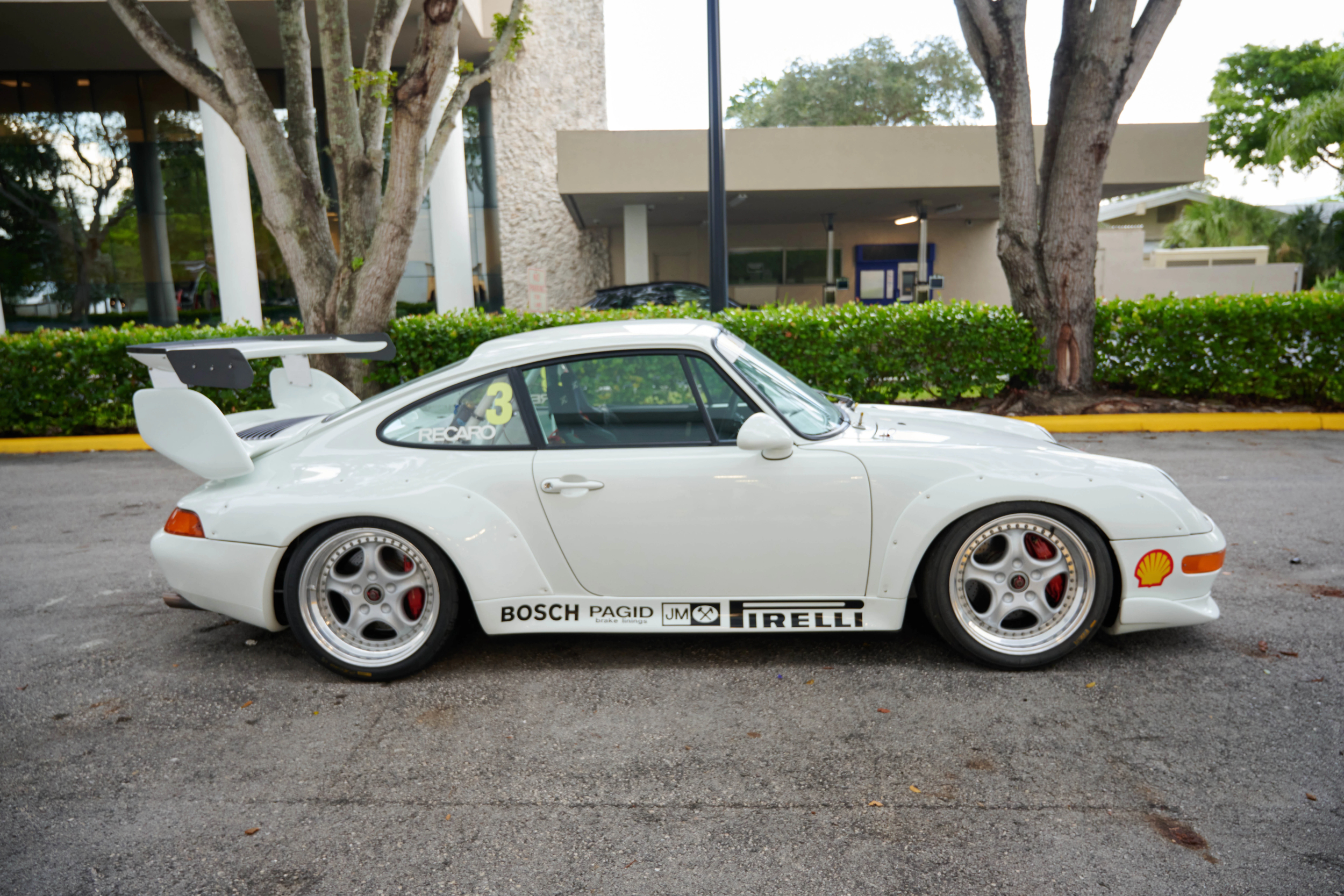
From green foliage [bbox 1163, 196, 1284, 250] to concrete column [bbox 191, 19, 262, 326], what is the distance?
30.1 meters

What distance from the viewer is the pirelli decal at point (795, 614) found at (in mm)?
3479

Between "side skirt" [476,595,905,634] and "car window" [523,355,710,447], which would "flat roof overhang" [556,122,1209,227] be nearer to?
"car window" [523,355,710,447]

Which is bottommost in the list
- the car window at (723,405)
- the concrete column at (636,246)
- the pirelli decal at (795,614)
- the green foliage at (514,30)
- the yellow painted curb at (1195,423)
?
the pirelli decal at (795,614)

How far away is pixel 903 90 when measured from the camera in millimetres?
41500

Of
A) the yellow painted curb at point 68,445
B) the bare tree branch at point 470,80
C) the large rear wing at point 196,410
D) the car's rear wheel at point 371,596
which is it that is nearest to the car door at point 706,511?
the car's rear wheel at point 371,596

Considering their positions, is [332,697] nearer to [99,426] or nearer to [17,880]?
[17,880]

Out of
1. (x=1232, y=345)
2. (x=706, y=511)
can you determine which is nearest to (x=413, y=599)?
(x=706, y=511)

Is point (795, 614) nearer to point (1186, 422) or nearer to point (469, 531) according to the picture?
point (469, 531)

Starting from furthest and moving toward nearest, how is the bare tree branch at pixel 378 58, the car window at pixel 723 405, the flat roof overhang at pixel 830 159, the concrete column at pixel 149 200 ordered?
the concrete column at pixel 149 200, the flat roof overhang at pixel 830 159, the bare tree branch at pixel 378 58, the car window at pixel 723 405

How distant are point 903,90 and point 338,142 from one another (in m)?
38.4

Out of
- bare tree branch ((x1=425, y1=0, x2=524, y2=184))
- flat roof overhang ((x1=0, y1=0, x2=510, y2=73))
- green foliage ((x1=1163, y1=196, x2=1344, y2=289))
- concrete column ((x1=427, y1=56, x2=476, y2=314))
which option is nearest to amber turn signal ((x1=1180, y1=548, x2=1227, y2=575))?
bare tree branch ((x1=425, y1=0, x2=524, y2=184))

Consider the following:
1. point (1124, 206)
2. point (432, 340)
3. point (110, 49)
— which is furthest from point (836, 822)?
point (1124, 206)

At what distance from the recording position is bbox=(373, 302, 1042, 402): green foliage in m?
9.42

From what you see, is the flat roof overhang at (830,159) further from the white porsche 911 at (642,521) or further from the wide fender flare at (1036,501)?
the wide fender flare at (1036,501)
